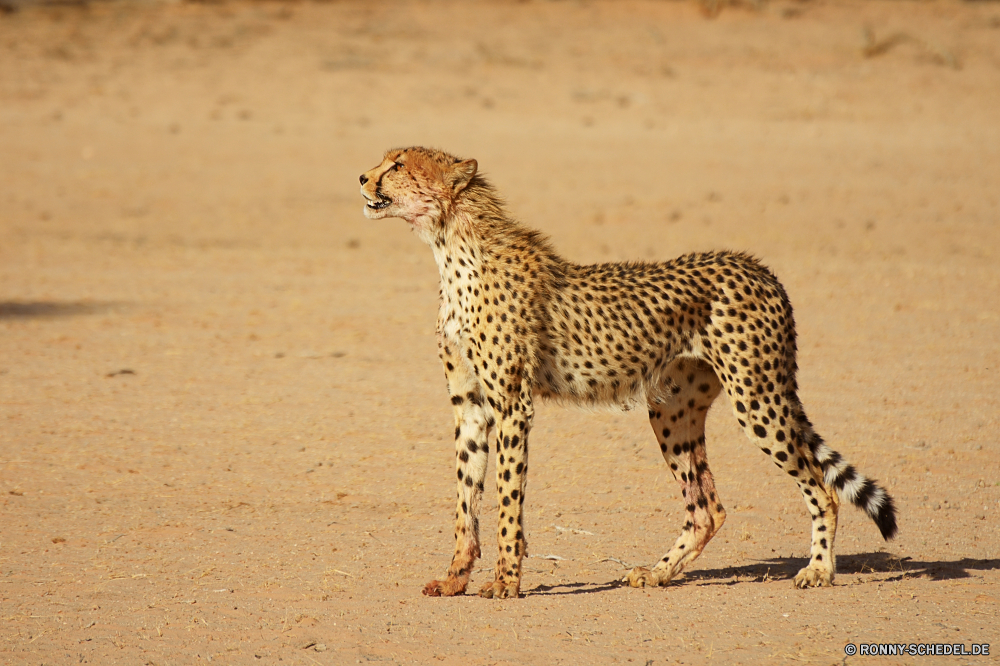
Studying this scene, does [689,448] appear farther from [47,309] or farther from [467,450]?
[47,309]

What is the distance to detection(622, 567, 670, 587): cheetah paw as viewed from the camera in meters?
5.09

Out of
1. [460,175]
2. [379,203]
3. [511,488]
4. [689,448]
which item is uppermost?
[460,175]

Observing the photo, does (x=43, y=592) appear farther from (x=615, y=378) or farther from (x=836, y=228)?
(x=836, y=228)

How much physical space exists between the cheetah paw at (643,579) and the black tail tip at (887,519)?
83 cm

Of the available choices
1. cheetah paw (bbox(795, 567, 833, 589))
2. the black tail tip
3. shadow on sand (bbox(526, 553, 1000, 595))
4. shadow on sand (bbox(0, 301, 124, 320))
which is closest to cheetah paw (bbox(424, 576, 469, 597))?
shadow on sand (bbox(526, 553, 1000, 595))

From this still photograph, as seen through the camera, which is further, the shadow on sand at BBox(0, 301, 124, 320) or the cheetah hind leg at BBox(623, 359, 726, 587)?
the shadow on sand at BBox(0, 301, 124, 320)

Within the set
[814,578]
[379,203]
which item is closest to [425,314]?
[379,203]

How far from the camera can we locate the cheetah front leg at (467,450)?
4977 millimetres

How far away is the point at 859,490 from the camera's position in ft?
16.2

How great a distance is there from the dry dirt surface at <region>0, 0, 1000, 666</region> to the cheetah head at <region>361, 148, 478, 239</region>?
140 cm

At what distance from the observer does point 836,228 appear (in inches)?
559

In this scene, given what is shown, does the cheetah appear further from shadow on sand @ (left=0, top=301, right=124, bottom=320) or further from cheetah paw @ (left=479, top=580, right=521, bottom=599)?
shadow on sand @ (left=0, top=301, right=124, bottom=320)

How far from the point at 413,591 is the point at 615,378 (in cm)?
110

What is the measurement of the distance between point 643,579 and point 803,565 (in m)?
0.73
